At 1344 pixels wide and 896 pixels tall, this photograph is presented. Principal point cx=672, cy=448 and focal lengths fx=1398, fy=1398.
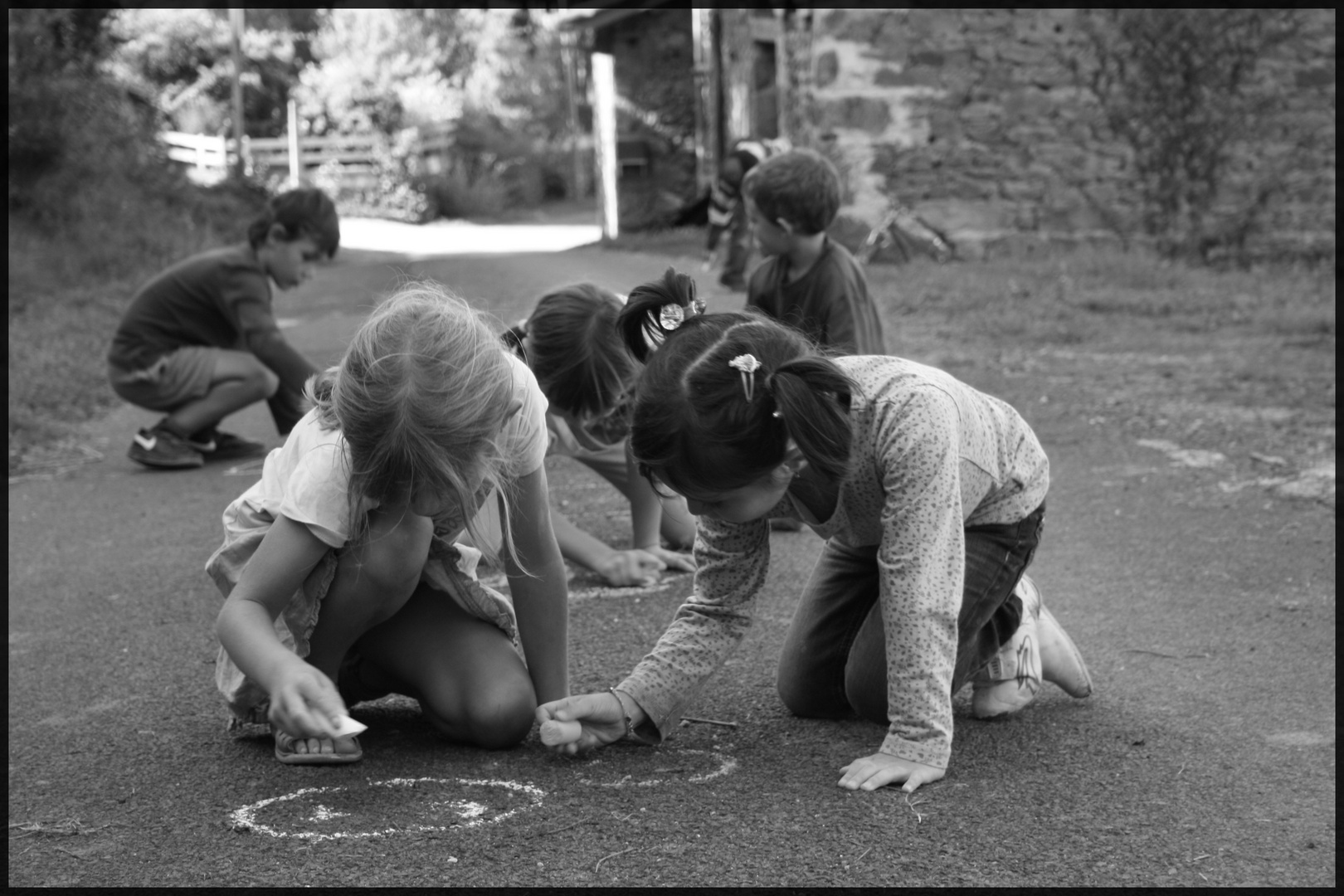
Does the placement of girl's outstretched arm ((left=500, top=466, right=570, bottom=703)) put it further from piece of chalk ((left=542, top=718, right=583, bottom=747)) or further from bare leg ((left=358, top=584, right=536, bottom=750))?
piece of chalk ((left=542, top=718, right=583, bottom=747))

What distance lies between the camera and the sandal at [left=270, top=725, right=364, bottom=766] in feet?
8.15

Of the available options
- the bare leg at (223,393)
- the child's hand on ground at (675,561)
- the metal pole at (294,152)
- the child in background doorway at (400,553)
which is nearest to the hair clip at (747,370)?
the child in background doorway at (400,553)

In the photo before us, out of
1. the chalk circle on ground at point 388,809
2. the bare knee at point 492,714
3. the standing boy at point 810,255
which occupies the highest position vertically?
the standing boy at point 810,255

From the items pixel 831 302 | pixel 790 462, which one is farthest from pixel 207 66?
pixel 790 462

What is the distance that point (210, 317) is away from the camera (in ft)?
18.6

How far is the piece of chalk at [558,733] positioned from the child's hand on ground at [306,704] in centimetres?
41

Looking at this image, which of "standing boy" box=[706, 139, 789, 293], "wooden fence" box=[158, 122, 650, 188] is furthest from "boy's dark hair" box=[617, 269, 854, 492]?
"wooden fence" box=[158, 122, 650, 188]

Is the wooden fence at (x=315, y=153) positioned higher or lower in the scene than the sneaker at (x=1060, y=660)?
higher

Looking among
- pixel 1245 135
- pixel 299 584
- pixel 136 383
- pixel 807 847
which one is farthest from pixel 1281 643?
pixel 1245 135

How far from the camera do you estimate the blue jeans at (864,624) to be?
2572mm

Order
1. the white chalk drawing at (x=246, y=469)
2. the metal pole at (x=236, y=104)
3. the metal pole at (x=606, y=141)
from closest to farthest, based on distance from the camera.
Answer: the white chalk drawing at (x=246, y=469) < the metal pole at (x=606, y=141) < the metal pole at (x=236, y=104)

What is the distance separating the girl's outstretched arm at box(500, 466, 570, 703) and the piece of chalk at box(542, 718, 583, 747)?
16 centimetres

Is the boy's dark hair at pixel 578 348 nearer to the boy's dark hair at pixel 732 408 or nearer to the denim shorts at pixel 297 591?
the denim shorts at pixel 297 591

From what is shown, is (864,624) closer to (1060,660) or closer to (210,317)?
(1060,660)
